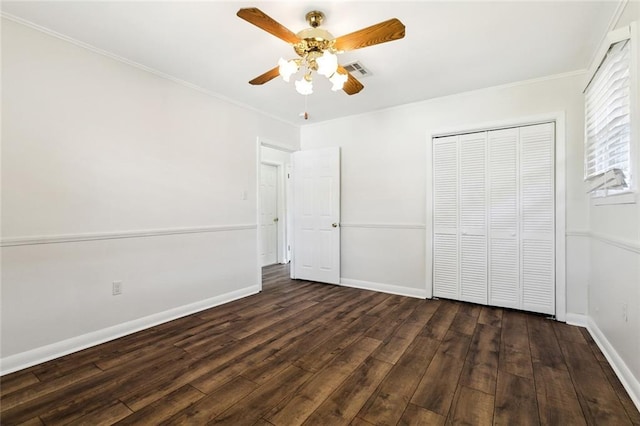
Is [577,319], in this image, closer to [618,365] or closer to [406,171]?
[618,365]

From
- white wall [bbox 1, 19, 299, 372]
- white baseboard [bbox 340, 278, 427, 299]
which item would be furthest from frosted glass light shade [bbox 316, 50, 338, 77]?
white baseboard [bbox 340, 278, 427, 299]

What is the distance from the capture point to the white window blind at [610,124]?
1892 millimetres

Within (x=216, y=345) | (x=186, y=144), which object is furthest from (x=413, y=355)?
(x=186, y=144)

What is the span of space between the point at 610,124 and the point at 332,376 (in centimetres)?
267

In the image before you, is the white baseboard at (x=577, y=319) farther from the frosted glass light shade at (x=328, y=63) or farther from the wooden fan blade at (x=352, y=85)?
the frosted glass light shade at (x=328, y=63)

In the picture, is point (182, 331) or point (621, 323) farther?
point (182, 331)

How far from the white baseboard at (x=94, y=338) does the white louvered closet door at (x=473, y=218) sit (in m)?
2.95

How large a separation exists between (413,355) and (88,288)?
2.72 metres

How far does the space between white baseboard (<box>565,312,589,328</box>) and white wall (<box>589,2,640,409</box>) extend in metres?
0.16

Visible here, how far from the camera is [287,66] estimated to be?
2051 millimetres

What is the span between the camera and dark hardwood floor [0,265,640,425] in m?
1.64

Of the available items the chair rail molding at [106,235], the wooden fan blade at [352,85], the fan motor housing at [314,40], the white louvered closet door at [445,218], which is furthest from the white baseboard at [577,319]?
the chair rail molding at [106,235]

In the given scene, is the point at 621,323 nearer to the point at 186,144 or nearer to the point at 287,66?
the point at 287,66

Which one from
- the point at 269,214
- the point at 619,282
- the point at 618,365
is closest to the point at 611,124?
the point at 619,282
